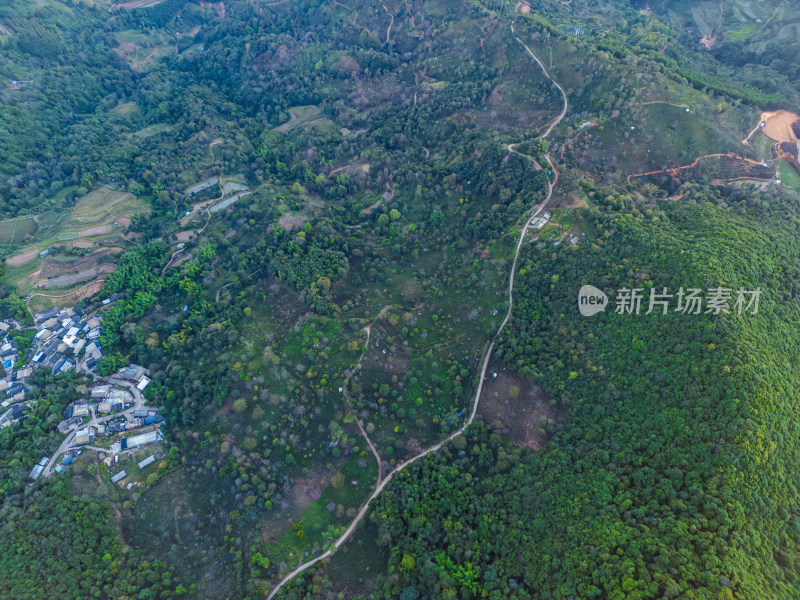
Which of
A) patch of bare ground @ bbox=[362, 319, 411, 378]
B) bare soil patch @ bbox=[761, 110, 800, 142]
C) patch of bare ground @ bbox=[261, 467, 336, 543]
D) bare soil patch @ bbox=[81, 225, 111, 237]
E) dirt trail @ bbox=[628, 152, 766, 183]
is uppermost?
bare soil patch @ bbox=[761, 110, 800, 142]

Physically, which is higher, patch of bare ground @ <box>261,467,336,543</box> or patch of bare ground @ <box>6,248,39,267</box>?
patch of bare ground @ <box>6,248,39,267</box>

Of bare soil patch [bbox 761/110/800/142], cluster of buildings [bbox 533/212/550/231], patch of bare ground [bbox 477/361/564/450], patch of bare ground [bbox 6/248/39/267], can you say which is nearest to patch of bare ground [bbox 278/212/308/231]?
cluster of buildings [bbox 533/212/550/231]

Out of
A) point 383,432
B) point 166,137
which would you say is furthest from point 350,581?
point 166,137

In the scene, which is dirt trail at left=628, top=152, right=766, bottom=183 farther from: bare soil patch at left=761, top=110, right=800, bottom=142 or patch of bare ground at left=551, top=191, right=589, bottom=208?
patch of bare ground at left=551, top=191, right=589, bottom=208

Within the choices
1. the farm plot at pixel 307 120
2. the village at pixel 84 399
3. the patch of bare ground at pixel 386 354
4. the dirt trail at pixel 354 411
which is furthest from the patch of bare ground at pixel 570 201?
the village at pixel 84 399

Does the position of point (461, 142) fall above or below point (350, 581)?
above

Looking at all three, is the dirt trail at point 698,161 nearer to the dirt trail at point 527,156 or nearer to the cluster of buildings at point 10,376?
the dirt trail at point 527,156

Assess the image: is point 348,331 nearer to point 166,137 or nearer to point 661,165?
point 661,165

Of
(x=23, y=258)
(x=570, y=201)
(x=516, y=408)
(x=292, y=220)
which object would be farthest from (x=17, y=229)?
(x=570, y=201)
